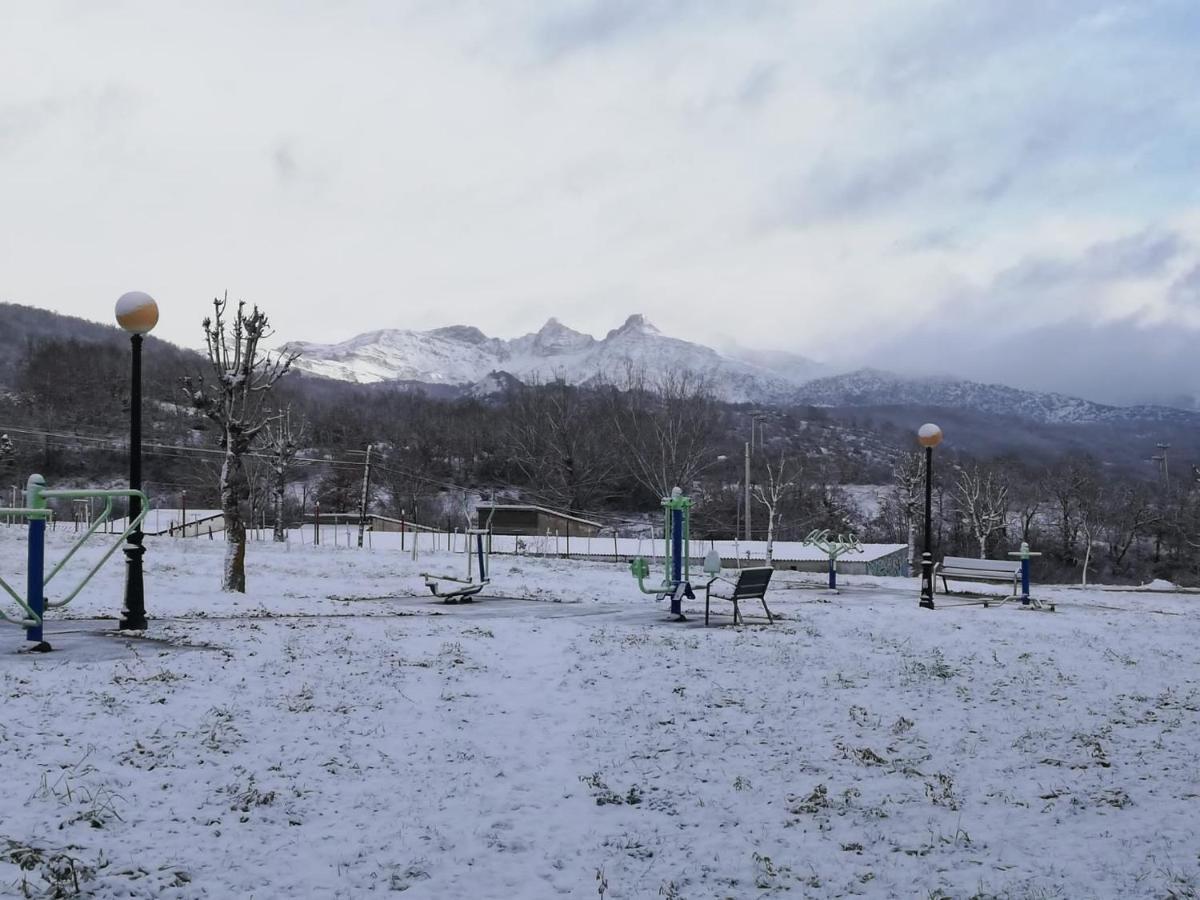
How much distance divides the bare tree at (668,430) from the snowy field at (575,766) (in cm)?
4638

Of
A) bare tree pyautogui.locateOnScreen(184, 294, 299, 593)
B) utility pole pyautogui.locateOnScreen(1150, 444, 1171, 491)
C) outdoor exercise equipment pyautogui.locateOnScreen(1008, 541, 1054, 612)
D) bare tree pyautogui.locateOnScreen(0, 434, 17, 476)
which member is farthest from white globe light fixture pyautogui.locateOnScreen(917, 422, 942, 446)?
utility pole pyautogui.locateOnScreen(1150, 444, 1171, 491)

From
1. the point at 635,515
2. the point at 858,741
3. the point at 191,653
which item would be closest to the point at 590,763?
the point at 858,741

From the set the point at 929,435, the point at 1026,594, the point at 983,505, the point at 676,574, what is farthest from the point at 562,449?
the point at 676,574

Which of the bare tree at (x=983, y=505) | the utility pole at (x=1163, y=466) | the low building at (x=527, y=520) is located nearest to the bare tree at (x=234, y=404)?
the low building at (x=527, y=520)

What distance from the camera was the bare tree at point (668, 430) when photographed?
60.3 meters

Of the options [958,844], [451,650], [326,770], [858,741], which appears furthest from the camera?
[451,650]

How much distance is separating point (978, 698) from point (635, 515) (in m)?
75.9

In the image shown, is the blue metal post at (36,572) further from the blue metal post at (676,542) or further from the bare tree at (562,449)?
the bare tree at (562,449)

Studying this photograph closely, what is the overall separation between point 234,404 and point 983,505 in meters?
62.1

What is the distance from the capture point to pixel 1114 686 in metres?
9.91

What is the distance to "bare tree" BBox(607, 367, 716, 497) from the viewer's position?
6034cm

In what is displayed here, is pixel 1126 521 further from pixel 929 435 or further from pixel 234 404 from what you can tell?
pixel 234 404

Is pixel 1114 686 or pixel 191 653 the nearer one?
pixel 191 653

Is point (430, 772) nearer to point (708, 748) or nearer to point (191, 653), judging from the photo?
point (708, 748)
